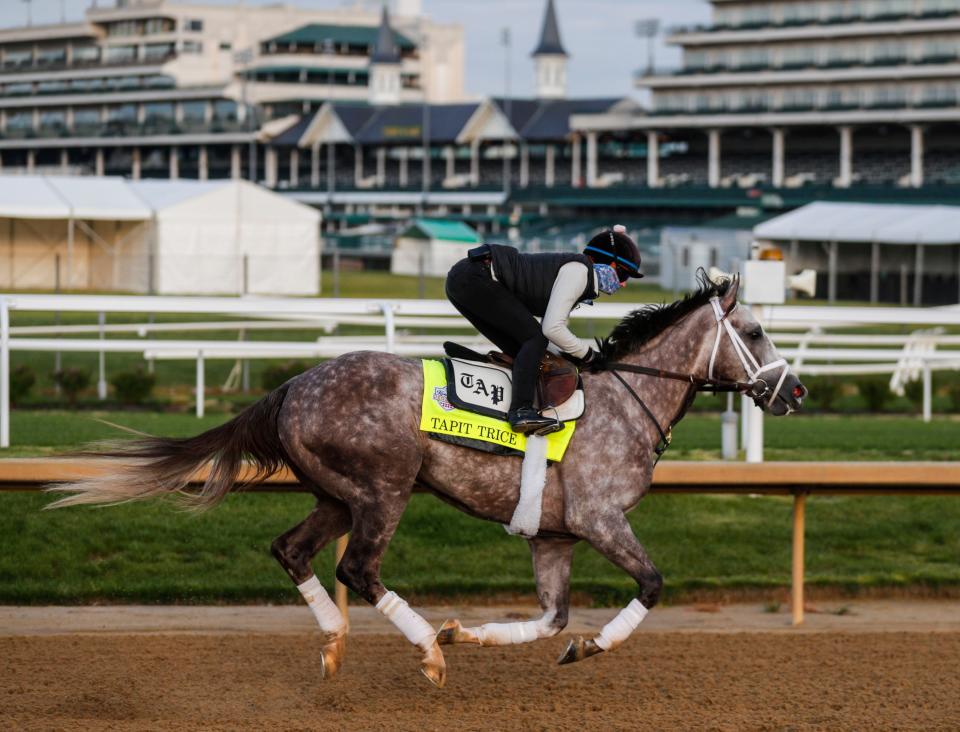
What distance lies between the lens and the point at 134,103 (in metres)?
92.2

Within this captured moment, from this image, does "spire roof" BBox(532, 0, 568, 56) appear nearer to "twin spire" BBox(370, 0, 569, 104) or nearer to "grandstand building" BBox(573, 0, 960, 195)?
"twin spire" BBox(370, 0, 569, 104)

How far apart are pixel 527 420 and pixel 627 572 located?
625 mm

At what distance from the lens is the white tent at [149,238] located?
103ft

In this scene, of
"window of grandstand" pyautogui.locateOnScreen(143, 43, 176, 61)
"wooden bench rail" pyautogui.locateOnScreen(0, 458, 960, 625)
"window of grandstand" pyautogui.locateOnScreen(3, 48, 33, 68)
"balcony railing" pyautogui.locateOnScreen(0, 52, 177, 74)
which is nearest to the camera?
"wooden bench rail" pyautogui.locateOnScreen(0, 458, 960, 625)

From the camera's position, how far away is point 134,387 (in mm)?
15992

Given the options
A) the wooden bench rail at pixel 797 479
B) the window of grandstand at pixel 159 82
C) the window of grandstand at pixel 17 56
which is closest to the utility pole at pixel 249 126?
the window of grandstand at pixel 159 82

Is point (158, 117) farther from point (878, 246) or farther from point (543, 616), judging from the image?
point (543, 616)

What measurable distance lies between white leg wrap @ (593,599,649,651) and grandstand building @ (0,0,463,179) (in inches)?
3098

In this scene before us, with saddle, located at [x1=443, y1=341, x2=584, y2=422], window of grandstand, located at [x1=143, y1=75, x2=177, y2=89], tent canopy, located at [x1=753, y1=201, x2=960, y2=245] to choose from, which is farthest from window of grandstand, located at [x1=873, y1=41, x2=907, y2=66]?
saddle, located at [x1=443, y1=341, x2=584, y2=422]

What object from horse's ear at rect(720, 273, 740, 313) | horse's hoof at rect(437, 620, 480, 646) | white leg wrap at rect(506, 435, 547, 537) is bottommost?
horse's hoof at rect(437, 620, 480, 646)

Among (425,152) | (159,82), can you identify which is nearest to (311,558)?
(425,152)

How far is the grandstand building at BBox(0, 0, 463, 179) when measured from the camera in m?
89.7

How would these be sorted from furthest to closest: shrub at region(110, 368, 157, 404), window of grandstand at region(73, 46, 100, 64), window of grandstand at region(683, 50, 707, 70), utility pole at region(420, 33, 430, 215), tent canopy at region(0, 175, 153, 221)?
window of grandstand at region(73, 46, 100, 64)
utility pole at region(420, 33, 430, 215)
window of grandstand at region(683, 50, 707, 70)
tent canopy at region(0, 175, 153, 221)
shrub at region(110, 368, 157, 404)

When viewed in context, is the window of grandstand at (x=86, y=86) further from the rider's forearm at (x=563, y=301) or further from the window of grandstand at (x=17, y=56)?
the rider's forearm at (x=563, y=301)
